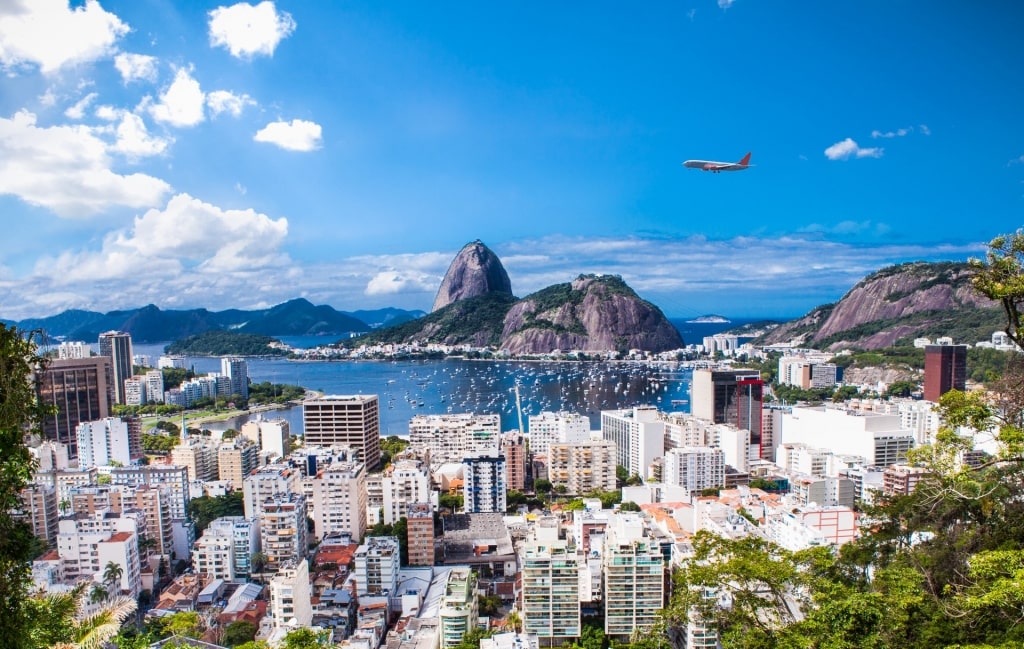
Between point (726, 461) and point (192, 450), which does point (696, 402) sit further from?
point (192, 450)

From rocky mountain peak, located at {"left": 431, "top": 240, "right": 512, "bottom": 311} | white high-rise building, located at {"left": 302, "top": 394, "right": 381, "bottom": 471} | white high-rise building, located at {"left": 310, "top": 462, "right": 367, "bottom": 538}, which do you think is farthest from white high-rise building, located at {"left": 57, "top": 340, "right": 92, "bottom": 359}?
rocky mountain peak, located at {"left": 431, "top": 240, "right": 512, "bottom": 311}

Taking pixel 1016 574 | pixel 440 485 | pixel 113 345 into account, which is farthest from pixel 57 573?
pixel 113 345

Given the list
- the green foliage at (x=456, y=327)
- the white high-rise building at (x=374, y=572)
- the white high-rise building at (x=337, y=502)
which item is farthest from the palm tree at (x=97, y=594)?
the green foliage at (x=456, y=327)

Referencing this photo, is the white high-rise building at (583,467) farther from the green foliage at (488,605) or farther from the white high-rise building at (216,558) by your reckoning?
the white high-rise building at (216,558)

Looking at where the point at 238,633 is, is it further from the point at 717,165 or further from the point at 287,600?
the point at 717,165

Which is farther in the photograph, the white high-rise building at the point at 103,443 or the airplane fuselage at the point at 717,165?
the white high-rise building at the point at 103,443

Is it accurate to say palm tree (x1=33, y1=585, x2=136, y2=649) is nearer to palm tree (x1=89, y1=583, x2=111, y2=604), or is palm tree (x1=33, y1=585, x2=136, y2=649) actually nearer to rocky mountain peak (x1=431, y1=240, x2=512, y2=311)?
palm tree (x1=89, y1=583, x2=111, y2=604)
